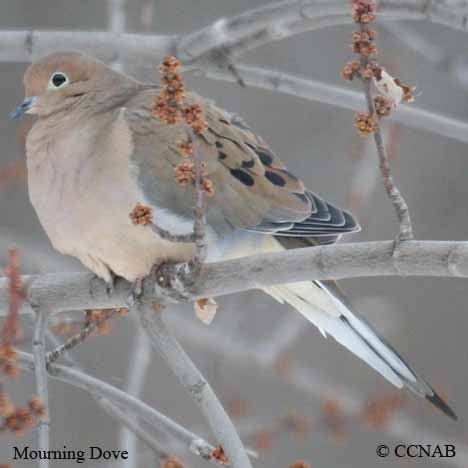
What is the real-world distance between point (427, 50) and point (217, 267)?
4.71 feet

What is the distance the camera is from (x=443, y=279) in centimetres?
577

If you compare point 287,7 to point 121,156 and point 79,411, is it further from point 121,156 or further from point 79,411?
point 79,411

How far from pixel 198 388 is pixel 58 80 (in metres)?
1.40

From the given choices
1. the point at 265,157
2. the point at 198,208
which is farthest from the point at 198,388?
the point at 265,157

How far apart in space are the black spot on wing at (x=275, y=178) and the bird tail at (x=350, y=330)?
318 mm

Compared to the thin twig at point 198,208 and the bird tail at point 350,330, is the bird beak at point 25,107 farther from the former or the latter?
the thin twig at point 198,208

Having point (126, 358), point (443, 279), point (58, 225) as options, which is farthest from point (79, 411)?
point (58, 225)

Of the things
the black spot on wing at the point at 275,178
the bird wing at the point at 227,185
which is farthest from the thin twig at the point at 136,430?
the black spot on wing at the point at 275,178

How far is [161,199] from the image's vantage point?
Answer: 311 centimetres

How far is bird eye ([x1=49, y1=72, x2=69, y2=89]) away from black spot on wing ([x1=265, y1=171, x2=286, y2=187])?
73 centimetres

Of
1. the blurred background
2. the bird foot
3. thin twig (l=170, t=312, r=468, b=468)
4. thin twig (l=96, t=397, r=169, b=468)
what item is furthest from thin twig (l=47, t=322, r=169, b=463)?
the blurred background

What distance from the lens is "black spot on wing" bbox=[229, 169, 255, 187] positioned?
324cm

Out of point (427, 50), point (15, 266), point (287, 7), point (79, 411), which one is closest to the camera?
point (15, 266)

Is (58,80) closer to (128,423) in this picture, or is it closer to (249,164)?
(249,164)
